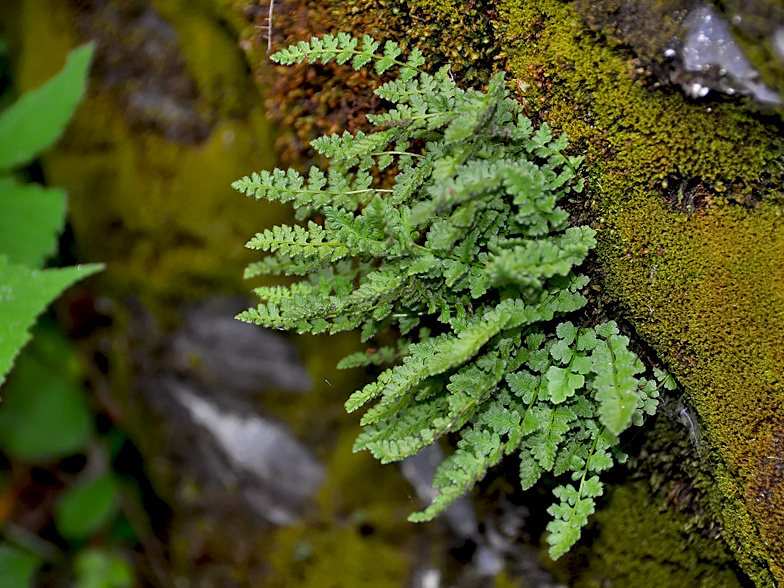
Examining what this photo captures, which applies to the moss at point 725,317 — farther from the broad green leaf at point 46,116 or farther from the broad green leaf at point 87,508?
the broad green leaf at point 87,508

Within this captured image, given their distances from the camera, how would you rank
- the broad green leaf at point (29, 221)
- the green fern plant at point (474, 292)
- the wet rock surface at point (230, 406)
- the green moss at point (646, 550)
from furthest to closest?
the wet rock surface at point (230, 406) → the broad green leaf at point (29, 221) → the green moss at point (646, 550) → the green fern plant at point (474, 292)

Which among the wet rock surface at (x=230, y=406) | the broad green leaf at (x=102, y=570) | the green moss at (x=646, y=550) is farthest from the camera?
the broad green leaf at (x=102, y=570)

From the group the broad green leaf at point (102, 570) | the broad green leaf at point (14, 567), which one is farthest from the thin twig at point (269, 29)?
the broad green leaf at point (102, 570)

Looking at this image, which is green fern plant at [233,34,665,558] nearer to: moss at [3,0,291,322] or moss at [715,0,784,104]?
moss at [715,0,784,104]

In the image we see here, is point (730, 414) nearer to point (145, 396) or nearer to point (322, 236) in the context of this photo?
point (322, 236)

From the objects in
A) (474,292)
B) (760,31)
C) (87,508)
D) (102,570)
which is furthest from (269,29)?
(102,570)

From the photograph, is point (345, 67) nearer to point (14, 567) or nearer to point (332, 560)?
point (332, 560)
